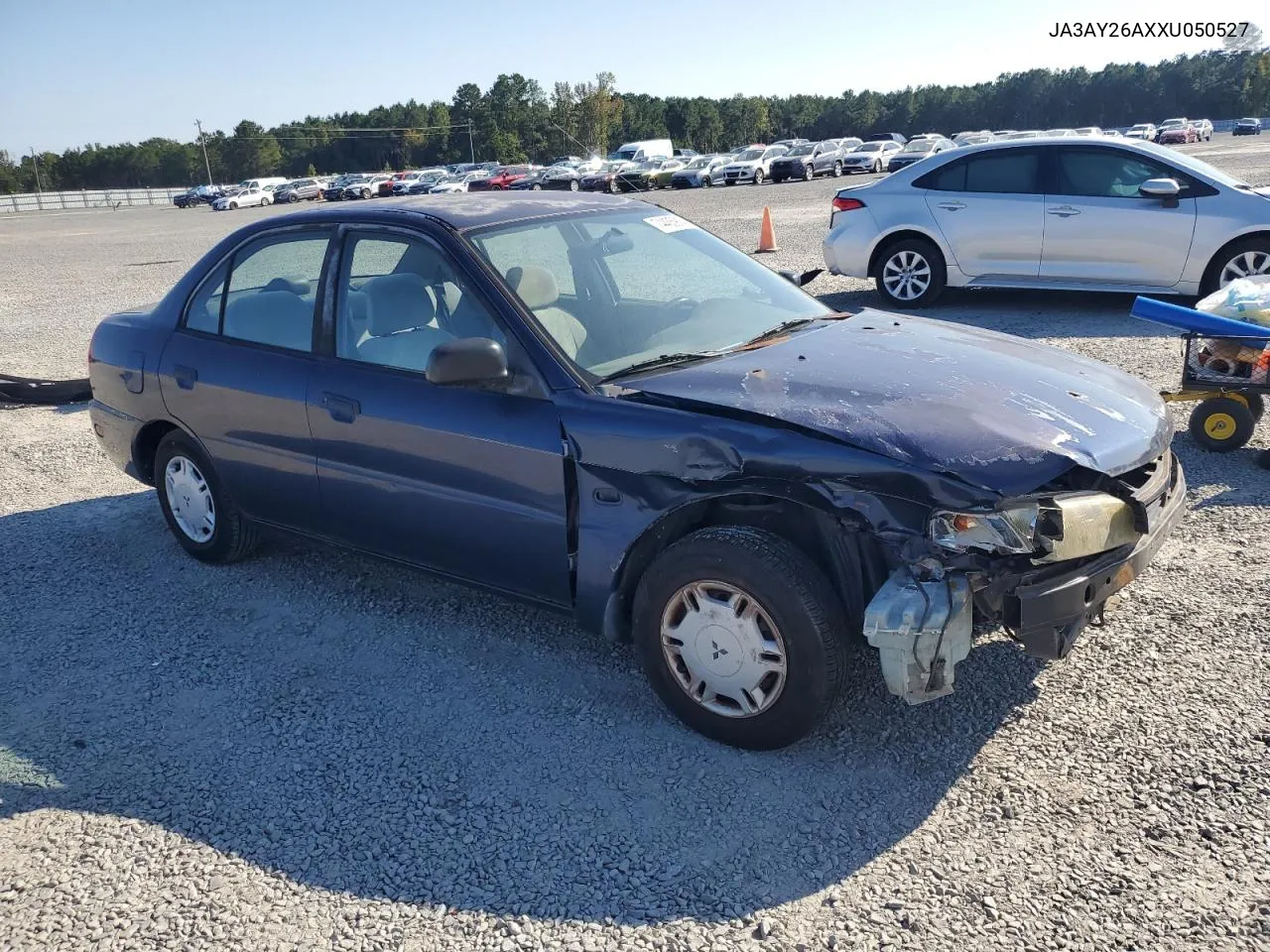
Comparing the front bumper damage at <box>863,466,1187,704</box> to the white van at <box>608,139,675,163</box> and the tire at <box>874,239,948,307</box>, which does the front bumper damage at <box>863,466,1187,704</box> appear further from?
the white van at <box>608,139,675,163</box>

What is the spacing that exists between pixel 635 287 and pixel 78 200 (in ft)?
299

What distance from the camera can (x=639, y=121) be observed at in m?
119

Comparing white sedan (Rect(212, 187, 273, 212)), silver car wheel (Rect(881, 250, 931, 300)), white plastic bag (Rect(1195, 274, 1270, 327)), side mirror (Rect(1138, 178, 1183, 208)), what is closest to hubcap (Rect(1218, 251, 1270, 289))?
side mirror (Rect(1138, 178, 1183, 208))

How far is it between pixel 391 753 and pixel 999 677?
2113 millimetres

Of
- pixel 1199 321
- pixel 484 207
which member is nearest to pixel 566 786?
pixel 484 207

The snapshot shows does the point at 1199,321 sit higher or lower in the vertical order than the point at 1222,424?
higher

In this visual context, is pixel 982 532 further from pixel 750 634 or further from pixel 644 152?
pixel 644 152

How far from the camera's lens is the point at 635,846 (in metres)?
2.93

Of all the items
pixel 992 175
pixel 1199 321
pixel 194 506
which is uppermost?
pixel 992 175

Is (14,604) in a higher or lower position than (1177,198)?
lower

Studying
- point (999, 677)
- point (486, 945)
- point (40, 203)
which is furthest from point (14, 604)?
point (40, 203)

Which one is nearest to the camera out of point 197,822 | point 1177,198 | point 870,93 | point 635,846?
point 635,846

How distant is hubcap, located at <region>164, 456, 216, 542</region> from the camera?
4980 millimetres

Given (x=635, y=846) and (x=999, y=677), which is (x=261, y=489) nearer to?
(x=635, y=846)
